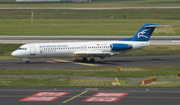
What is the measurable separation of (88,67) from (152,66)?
10.2 metres

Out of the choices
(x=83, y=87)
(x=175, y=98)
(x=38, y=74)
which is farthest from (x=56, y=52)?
(x=175, y=98)

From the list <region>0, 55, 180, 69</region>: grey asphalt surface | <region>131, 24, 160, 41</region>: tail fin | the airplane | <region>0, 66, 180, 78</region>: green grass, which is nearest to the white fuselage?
the airplane

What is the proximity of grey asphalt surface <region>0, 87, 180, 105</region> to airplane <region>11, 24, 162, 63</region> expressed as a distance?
19964mm

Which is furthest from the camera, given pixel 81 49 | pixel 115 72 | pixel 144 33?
pixel 144 33

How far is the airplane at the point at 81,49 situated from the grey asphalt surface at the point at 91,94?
786 inches

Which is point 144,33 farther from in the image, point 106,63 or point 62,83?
point 62,83

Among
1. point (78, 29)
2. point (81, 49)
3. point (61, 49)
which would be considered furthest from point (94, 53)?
point (78, 29)

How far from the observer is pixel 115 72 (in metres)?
40.8

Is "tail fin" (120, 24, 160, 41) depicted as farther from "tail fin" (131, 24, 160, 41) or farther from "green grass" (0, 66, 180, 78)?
"green grass" (0, 66, 180, 78)

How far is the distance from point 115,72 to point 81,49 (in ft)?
40.9

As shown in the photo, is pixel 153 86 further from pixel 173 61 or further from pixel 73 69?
Result: pixel 173 61

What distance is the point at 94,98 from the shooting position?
26.2 metres

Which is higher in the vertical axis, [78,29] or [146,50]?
[78,29]

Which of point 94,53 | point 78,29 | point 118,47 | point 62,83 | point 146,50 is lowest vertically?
point 62,83
